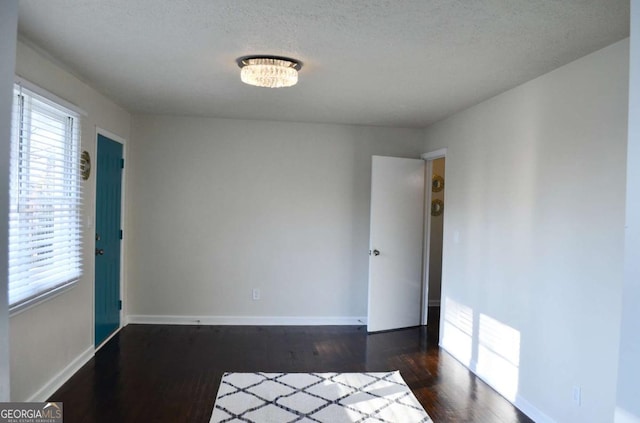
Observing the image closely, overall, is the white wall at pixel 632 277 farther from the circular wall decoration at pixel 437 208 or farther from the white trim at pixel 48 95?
the circular wall decoration at pixel 437 208

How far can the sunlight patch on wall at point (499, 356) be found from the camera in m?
3.05

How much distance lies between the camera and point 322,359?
12.4ft

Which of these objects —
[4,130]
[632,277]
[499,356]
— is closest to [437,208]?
[499,356]

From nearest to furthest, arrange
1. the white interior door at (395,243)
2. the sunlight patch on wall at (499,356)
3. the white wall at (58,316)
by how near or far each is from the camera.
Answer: the white wall at (58,316) < the sunlight patch on wall at (499,356) < the white interior door at (395,243)

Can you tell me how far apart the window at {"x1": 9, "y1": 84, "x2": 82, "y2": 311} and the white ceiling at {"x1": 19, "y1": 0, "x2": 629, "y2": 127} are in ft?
1.37

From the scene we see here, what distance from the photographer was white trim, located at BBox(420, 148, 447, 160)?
4.47 m

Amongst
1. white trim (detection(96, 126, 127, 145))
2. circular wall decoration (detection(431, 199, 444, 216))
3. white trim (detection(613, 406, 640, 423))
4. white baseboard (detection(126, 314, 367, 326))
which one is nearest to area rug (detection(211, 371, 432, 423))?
white baseboard (detection(126, 314, 367, 326))

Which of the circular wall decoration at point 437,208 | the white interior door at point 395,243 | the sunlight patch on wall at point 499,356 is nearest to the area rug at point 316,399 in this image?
the sunlight patch on wall at point 499,356

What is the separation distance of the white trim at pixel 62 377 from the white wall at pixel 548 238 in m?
3.29

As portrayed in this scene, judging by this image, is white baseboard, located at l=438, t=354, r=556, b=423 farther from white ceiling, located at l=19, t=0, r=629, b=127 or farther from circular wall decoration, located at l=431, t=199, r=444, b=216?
circular wall decoration, located at l=431, t=199, r=444, b=216

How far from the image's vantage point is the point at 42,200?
275 centimetres

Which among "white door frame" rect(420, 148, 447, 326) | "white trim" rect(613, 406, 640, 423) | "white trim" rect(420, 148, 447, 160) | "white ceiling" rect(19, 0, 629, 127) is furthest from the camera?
"white door frame" rect(420, 148, 447, 326)

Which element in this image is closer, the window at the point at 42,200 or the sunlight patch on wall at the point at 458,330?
the window at the point at 42,200

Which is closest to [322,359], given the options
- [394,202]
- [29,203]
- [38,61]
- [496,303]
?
[496,303]
